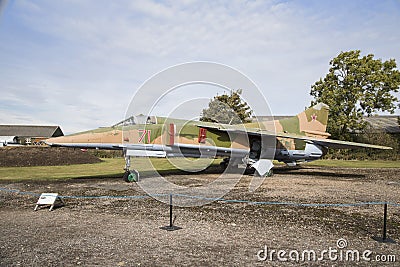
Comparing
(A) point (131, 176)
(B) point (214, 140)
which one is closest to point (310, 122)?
(B) point (214, 140)

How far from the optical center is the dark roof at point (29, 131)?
67125mm

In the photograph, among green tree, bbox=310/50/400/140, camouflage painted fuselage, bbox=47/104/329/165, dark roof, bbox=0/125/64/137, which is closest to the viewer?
camouflage painted fuselage, bbox=47/104/329/165

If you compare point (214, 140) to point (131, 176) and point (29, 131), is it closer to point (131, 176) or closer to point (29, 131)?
point (131, 176)

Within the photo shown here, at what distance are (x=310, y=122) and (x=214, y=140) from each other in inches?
301

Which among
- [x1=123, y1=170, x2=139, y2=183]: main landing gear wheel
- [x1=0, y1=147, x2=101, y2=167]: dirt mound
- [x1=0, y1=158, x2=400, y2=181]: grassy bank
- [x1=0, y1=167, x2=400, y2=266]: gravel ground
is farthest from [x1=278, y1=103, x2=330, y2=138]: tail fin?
[x1=0, y1=147, x2=101, y2=167]: dirt mound

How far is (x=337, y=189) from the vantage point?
12.3m

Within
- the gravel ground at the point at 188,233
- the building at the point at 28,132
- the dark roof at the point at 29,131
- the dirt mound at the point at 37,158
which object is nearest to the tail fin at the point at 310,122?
the gravel ground at the point at 188,233

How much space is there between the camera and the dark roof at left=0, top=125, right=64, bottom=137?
220 ft

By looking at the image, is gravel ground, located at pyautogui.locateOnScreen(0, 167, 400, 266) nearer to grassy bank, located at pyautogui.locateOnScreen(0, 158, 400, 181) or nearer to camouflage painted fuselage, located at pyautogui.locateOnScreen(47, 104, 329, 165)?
camouflage painted fuselage, located at pyautogui.locateOnScreen(47, 104, 329, 165)

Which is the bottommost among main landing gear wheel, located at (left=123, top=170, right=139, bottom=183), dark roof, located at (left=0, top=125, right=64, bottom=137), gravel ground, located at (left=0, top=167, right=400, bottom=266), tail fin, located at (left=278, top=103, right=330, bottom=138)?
gravel ground, located at (left=0, top=167, right=400, bottom=266)

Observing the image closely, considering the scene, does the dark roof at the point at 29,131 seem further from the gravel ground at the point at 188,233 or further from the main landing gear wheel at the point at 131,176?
the gravel ground at the point at 188,233

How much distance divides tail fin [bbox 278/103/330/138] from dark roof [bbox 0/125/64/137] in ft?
200

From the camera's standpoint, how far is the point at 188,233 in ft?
21.0

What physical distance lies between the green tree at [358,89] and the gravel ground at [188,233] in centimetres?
2693
